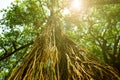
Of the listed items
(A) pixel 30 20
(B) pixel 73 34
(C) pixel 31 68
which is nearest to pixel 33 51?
(C) pixel 31 68

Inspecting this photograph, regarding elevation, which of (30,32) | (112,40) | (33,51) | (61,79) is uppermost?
(30,32)

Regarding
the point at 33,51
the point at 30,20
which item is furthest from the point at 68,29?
the point at 33,51

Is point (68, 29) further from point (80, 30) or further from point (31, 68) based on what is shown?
point (31, 68)

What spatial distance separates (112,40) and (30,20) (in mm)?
3903

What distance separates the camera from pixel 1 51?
38.4 ft

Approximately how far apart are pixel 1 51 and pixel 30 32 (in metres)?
2.41

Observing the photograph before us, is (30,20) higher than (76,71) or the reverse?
higher

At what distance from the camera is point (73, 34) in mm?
10992

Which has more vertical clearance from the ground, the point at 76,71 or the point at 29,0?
the point at 29,0

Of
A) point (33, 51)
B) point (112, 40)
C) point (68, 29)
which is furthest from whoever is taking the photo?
point (68, 29)

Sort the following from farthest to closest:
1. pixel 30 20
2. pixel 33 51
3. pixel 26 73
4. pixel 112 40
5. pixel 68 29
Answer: pixel 68 29
pixel 112 40
pixel 30 20
pixel 33 51
pixel 26 73

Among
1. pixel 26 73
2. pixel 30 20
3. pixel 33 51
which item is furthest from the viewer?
pixel 30 20

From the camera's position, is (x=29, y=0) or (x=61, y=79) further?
(x=29, y=0)

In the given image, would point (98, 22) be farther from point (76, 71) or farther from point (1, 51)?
point (76, 71)
